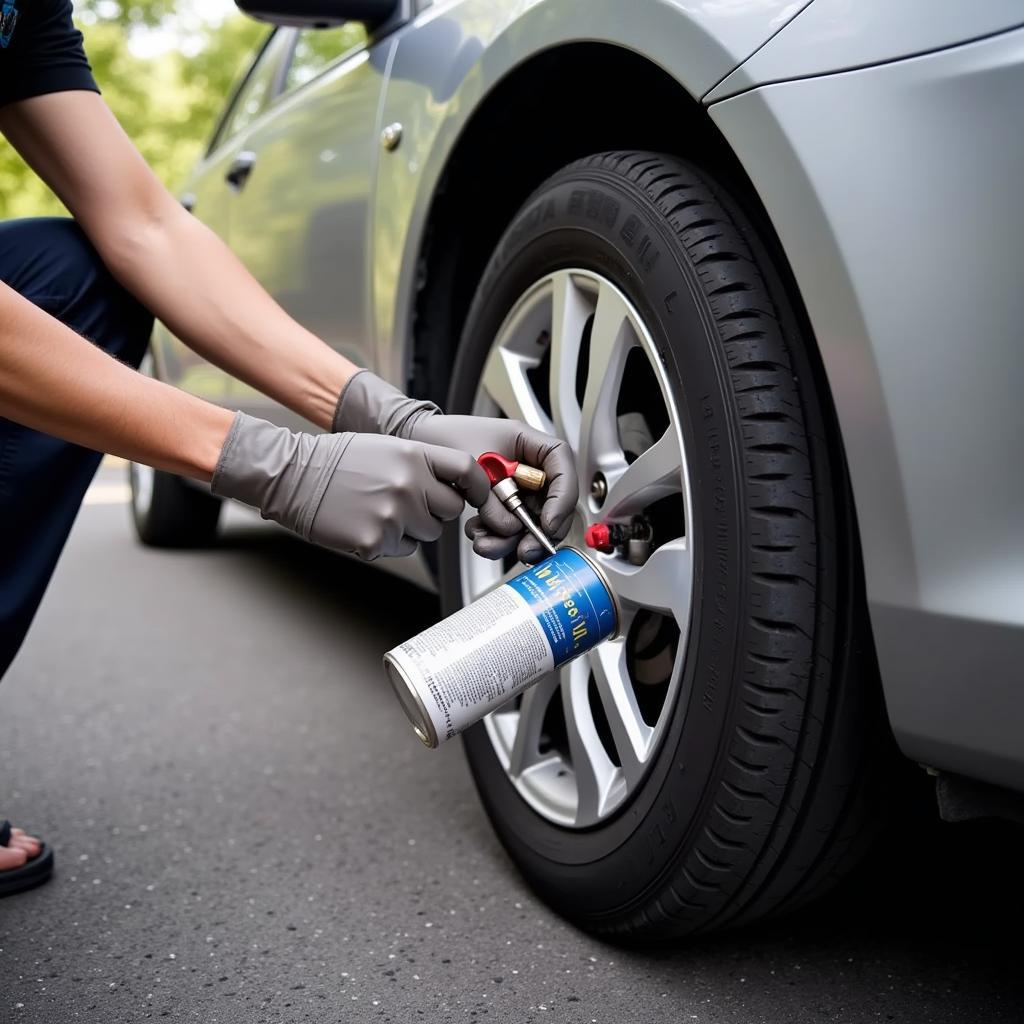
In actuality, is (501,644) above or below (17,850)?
above

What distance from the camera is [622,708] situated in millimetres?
1340

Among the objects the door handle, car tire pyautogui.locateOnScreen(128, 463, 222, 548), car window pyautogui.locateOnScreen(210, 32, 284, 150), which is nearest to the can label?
the door handle

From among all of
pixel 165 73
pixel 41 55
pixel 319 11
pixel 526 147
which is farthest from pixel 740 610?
pixel 165 73

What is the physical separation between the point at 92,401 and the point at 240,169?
5.66 ft

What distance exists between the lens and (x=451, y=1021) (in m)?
1.23

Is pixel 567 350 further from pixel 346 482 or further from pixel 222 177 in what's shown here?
pixel 222 177

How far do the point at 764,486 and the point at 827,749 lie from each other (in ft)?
0.90

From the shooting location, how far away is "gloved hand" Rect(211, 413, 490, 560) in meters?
1.26

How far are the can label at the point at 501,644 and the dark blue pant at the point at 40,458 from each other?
23.4 inches

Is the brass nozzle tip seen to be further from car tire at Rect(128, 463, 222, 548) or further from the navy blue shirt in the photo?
car tire at Rect(128, 463, 222, 548)

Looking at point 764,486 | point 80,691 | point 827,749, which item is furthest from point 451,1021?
point 80,691

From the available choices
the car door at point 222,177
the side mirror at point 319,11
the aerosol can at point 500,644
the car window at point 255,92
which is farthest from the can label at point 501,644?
the car window at point 255,92

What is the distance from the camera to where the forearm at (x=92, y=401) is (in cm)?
118

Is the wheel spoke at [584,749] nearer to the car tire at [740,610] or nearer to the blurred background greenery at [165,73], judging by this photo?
the car tire at [740,610]
